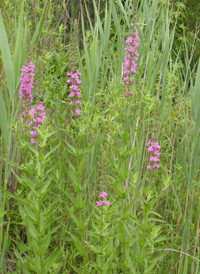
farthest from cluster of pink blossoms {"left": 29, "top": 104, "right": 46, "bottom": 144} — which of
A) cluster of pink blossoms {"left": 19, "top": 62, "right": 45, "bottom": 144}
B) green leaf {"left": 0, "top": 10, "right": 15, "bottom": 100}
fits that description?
green leaf {"left": 0, "top": 10, "right": 15, "bottom": 100}

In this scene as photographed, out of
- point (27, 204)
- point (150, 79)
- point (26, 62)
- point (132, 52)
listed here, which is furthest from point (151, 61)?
point (27, 204)

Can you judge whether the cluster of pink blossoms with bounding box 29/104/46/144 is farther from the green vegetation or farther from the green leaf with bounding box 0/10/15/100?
the green leaf with bounding box 0/10/15/100

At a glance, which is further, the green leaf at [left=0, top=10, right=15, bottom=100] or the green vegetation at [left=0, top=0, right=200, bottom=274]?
the green leaf at [left=0, top=10, right=15, bottom=100]

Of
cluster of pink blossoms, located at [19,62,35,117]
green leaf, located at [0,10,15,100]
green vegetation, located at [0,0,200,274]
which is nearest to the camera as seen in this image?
Answer: green vegetation, located at [0,0,200,274]

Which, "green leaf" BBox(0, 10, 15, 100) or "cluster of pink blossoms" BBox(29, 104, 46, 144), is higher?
"green leaf" BBox(0, 10, 15, 100)

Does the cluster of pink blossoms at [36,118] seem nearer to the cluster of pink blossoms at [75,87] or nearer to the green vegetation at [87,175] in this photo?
the green vegetation at [87,175]

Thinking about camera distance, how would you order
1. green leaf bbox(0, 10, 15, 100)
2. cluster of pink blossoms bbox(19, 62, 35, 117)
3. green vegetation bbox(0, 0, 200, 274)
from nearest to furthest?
green vegetation bbox(0, 0, 200, 274) → green leaf bbox(0, 10, 15, 100) → cluster of pink blossoms bbox(19, 62, 35, 117)

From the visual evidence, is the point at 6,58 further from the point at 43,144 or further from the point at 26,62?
the point at 43,144

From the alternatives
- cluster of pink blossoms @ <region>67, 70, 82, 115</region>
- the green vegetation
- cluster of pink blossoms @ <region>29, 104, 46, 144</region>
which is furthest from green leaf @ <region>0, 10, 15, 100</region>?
cluster of pink blossoms @ <region>67, 70, 82, 115</region>

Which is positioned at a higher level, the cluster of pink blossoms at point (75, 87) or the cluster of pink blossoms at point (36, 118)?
the cluster of pink blossoms at point (75, 87)

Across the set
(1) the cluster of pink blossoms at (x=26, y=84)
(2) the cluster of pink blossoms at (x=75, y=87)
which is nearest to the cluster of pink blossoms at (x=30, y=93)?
(1) the cluster of pink blossoms at (x=26, y=84)

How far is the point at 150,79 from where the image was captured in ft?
5.80

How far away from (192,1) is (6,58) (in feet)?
17.3

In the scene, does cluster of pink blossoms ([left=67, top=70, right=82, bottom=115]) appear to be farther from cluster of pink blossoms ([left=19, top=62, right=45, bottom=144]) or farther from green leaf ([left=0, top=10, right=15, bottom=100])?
green leaf ([left=0, top=10, right=15, bottom=100])
